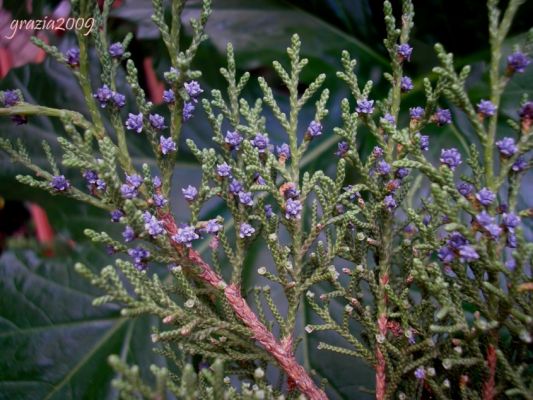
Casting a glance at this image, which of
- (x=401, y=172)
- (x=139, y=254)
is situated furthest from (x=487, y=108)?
(x=139, y=254)

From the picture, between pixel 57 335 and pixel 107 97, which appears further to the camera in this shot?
pixel 57 335

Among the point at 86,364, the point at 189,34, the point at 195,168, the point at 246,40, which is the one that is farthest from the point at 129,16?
the point at 86,364

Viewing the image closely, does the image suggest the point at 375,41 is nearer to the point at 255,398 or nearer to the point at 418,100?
the point at 418,100

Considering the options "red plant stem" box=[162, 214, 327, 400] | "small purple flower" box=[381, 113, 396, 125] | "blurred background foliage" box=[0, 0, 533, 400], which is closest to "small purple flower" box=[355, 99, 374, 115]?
"small purple flower" box=[381, 113, 396, 125]

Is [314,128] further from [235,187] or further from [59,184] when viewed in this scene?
[59,184]

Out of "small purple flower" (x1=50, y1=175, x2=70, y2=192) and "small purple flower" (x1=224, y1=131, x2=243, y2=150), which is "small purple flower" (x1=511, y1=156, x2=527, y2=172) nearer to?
"small purple flower" (x1=224, y1=131, x2=243, y2=150)

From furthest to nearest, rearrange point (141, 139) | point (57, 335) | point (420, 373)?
point (141, 139)
point (57, 335)
point (420, 373)

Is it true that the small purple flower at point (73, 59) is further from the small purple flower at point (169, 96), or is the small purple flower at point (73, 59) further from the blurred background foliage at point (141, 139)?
the blurred background foliage at point (141, 139)

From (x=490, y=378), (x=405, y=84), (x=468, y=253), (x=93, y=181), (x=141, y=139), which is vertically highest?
(x=141, y=139)
